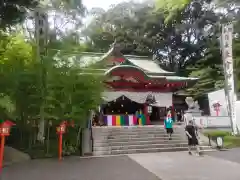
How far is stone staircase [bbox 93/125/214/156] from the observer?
37.4 feet

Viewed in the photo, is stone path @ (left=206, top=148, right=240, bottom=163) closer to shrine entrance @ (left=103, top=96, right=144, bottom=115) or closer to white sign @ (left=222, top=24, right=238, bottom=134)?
white sign @ (left=222, top=24, right=238, bottom=134)

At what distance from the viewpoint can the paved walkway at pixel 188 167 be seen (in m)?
6.98

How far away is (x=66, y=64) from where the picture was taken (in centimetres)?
1070

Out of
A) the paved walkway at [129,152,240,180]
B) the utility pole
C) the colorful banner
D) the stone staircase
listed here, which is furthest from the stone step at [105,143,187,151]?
the colorful banner

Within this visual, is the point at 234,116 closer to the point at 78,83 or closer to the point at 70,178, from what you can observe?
the point at 78,83

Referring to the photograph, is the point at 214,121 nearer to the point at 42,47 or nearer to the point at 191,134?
the point at 191,134

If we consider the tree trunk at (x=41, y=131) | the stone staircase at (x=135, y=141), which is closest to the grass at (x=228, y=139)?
the stone staircase at (x=135, y=141)

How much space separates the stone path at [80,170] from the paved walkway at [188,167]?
0.42 metres

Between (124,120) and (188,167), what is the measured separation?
9.50m

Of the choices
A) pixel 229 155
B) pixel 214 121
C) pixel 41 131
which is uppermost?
pixel 214 121

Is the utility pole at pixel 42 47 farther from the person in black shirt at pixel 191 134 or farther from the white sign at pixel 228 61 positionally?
the white sign at pixel 228 61

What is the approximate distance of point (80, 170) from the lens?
7980 mm

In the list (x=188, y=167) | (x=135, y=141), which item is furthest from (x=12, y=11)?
(x=135, y=141)

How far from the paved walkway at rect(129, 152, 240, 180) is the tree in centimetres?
517
